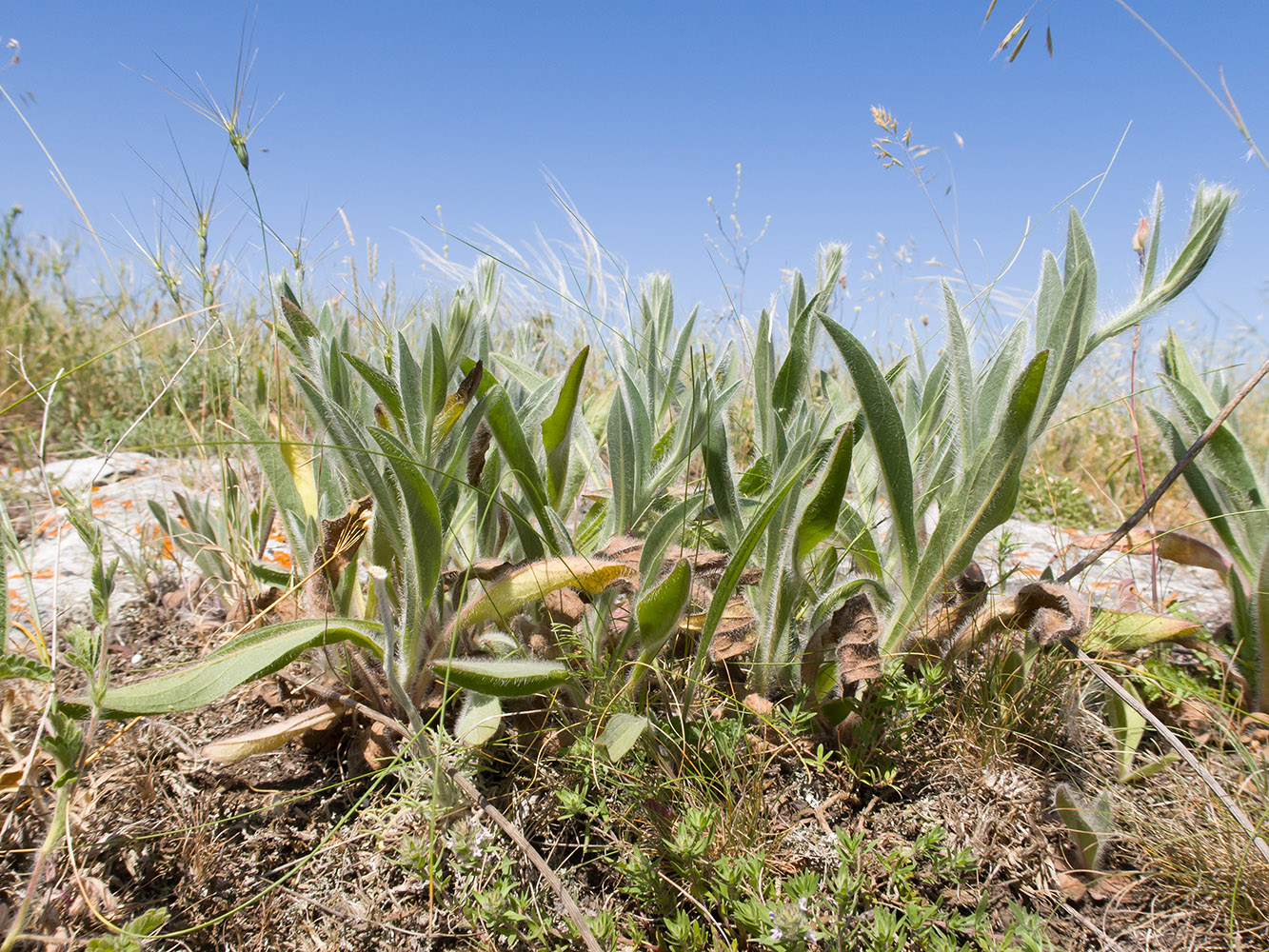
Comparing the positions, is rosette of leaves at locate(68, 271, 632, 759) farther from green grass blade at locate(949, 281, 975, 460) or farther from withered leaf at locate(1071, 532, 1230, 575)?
withered leaf at locate(1071, 532, 1230, 575)

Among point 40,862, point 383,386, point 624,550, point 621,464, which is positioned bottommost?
point 40,862

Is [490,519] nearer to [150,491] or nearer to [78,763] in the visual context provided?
[78,763]

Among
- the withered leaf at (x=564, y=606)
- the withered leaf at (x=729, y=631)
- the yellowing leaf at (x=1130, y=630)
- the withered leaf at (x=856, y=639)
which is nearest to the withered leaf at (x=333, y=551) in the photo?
the withered leaf at (x=564, y=606)

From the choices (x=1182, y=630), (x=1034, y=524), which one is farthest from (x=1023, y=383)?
(x=1034, y=524)

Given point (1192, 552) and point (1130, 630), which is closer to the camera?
point (1130, 630)

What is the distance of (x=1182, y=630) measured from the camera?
1.43 metres

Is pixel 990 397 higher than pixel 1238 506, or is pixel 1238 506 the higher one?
pixel 990 397

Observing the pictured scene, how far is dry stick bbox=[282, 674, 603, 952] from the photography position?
102 centimetres

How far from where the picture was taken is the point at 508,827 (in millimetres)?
1080

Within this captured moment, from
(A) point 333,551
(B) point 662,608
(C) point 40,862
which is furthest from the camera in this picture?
(A) point 333,551

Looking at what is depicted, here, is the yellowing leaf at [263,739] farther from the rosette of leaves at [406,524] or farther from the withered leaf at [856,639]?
the withered leaf at [856,639]

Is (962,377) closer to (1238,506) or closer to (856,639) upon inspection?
(856,639)

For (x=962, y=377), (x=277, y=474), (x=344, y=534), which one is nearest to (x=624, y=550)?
(x=344, y=534)

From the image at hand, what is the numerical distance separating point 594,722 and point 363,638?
419 mm
